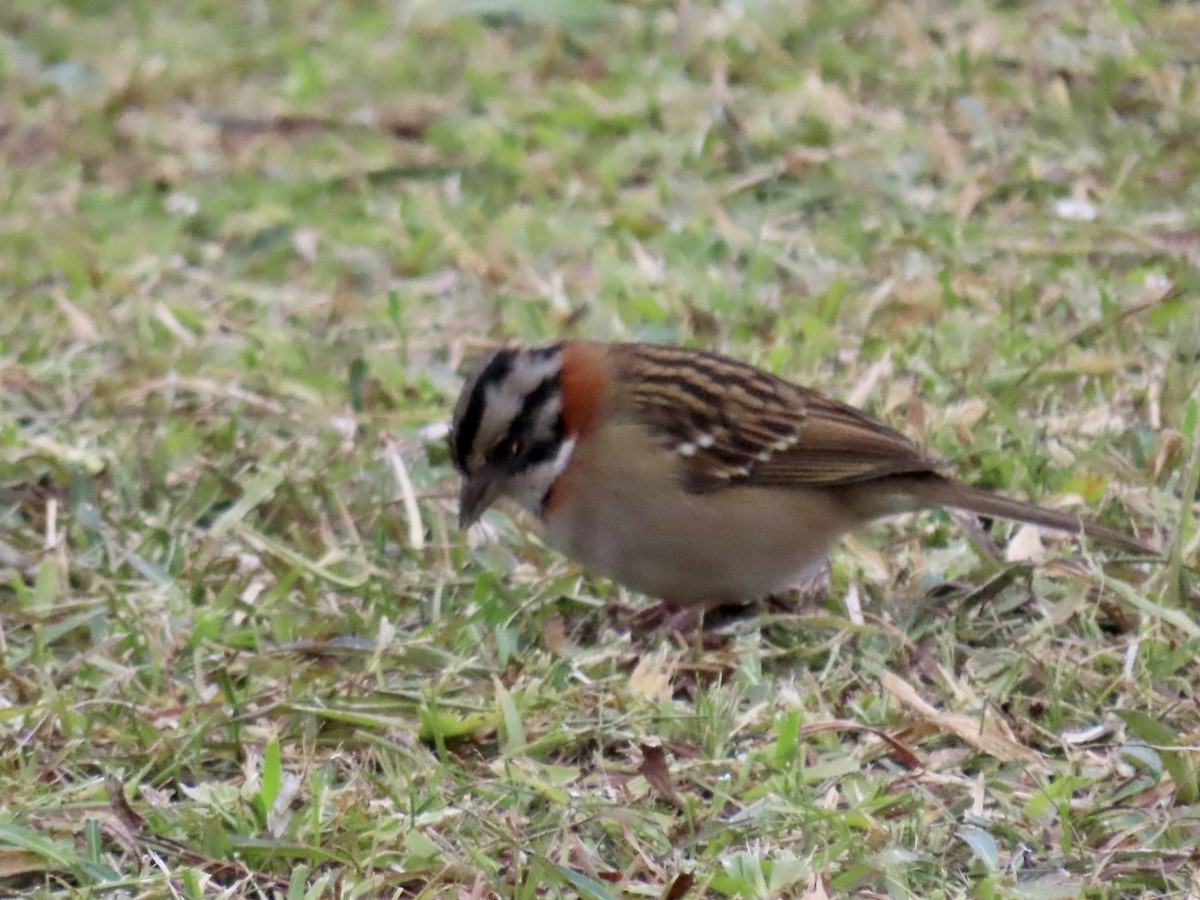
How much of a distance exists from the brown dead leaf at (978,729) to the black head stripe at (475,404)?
1.17 meters

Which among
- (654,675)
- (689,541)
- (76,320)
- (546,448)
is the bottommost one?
(76,320)

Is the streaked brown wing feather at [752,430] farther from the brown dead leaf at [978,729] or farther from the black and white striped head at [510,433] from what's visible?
the brown dead leaf at [978,729]

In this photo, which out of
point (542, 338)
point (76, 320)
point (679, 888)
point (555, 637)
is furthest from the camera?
point (76, 320)

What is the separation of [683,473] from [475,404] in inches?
20.9

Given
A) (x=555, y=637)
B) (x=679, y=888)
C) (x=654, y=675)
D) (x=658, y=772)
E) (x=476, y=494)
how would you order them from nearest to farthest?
(x=679, y=888) < (x=658, y=772) < (x=654, y=675) < (x=555, y=637) < (x=476, y=494)

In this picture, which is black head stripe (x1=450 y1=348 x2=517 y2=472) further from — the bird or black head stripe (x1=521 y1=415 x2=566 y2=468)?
black head stripe (x1=521 y1=415 x2=566 y2=468)

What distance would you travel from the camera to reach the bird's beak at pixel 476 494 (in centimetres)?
450

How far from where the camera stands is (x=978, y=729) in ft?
12.7

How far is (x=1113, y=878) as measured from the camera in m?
3.44

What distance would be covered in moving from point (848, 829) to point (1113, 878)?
0.49 meters

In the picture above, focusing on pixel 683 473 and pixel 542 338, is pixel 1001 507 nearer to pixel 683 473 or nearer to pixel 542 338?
pixel 683 473

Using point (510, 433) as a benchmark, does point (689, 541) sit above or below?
below

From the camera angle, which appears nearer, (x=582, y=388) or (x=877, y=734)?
(x=877, y=734)

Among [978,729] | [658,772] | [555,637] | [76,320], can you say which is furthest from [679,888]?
[76,320]
